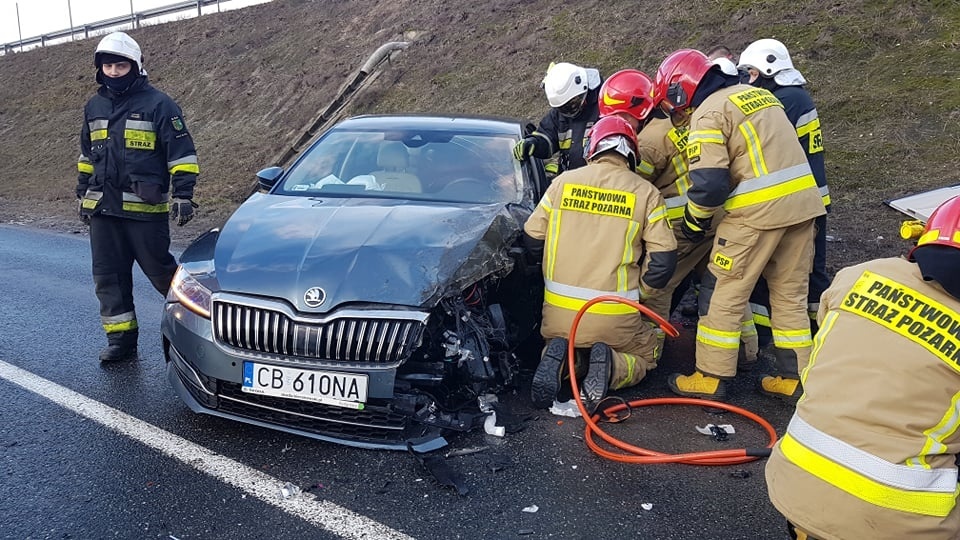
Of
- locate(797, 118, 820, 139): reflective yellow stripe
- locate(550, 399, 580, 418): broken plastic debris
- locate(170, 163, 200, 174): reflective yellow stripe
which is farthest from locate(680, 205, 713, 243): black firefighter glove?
locate(170, 163, 200, 174): reflective yellow stripe

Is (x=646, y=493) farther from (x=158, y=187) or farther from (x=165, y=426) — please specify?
(x=158, y=187)

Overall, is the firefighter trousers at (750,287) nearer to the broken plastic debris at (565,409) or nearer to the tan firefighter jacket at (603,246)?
the tan firefighter jacket at (603,246)

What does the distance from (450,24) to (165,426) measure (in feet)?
46.0

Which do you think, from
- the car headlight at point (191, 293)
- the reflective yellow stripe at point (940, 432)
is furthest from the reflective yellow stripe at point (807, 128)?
the car headlight at point (191, 293)

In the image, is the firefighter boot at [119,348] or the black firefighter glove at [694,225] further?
the firefighter boot at [119,348]

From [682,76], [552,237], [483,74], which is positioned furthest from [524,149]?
[483,74]

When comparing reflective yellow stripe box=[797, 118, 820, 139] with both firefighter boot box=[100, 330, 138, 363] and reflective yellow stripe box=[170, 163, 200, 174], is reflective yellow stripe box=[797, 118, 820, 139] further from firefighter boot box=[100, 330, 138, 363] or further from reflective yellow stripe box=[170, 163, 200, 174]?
firefighter boot box=[100, 330, 138, 363]

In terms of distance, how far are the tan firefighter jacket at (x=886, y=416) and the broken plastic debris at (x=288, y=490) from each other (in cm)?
189

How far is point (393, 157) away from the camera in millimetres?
4723

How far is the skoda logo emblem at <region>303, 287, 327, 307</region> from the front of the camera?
10.5ft

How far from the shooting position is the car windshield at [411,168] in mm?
4461

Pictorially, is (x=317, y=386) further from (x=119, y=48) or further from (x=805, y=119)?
(x=805, y=119)

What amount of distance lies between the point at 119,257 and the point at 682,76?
3.67 metres

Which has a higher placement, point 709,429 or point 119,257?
point 119,257
